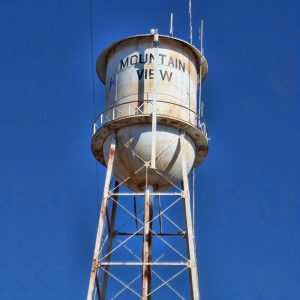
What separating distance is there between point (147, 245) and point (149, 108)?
184 inches

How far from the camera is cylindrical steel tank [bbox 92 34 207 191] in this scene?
24.3m

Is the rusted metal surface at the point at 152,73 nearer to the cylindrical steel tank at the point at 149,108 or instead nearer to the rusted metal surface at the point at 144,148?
the cylindrical steel tank at the point at 149,108

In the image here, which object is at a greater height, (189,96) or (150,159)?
(189,96)

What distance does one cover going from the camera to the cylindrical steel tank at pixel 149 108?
2427 centimetres

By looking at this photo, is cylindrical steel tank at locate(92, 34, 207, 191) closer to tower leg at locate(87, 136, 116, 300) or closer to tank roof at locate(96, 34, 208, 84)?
tank roof at locate(96, 34, 208, 84)

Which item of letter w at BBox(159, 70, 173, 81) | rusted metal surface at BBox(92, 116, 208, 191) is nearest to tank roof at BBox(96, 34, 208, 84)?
letter w at BBox(159, 70, 173, 81)

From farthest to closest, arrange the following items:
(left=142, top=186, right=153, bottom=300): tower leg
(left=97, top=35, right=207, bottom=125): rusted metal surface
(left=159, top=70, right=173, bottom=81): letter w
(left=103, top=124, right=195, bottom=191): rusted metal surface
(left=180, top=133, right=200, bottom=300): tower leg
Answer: (left=159, top=70, right=173, bottom=81): letter w → (left=97, top=35, right=207, bottom=125): rusted metal surface → (left=103, top=124, right=195, bottom=191): rusted metal surface → (left=142, top=186, right=153, bottom=300): tower leg → (left=180, top=133, right=200, bottom=300): tower leg

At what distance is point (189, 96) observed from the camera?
83.4ft

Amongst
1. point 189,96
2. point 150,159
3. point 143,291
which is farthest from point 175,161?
point 143,291

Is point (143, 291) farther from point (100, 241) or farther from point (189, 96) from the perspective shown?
point (189, 96)

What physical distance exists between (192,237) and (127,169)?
3.44 metres

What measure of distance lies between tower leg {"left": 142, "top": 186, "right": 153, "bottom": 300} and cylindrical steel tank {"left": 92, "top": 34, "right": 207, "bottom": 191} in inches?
28.7

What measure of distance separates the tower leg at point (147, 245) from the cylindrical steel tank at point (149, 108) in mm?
730

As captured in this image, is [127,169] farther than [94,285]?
Yes
